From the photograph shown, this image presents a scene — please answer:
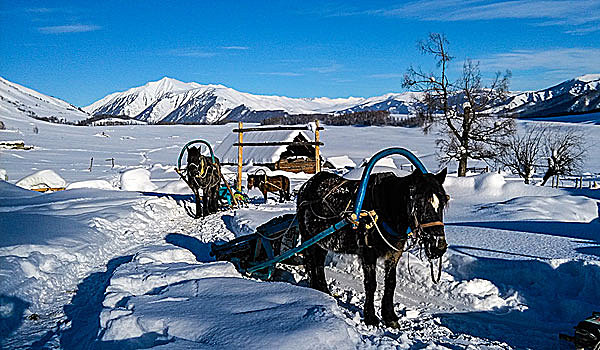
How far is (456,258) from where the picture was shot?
24.7 feet

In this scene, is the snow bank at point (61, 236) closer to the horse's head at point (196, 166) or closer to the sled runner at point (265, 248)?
the horse's head at point (196, 166)

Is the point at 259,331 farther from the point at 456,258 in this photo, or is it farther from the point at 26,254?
the point at 26,254

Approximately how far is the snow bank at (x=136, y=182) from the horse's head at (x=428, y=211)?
1996cm

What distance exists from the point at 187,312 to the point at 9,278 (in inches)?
138

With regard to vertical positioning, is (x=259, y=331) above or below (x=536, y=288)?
above

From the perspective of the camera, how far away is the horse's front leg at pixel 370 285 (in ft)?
17.8

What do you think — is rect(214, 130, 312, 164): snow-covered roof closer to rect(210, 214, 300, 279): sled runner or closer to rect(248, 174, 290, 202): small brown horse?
rect(248, 174, 290, 202): small brown horse

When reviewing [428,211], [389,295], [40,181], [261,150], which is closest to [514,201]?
[389,295]

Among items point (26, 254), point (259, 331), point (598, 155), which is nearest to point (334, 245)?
point (259, 331)

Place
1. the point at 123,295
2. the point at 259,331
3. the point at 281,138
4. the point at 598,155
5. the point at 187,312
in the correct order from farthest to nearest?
the point at 598,155
the point at 281,138
the point at 123,295
the point at 187,312
the point at 259,331

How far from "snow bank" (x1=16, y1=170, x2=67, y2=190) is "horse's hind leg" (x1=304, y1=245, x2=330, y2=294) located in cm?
2145

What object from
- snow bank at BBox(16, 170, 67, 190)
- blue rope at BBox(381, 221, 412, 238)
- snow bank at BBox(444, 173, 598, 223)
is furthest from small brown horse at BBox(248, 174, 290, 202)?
snow bank at BBox(16, 170, 67, 190)

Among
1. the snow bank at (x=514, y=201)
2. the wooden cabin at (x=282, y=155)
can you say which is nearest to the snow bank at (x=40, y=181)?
the wooden cabin at (x=282, y=155)

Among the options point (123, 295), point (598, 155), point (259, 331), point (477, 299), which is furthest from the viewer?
point (598, 155)
